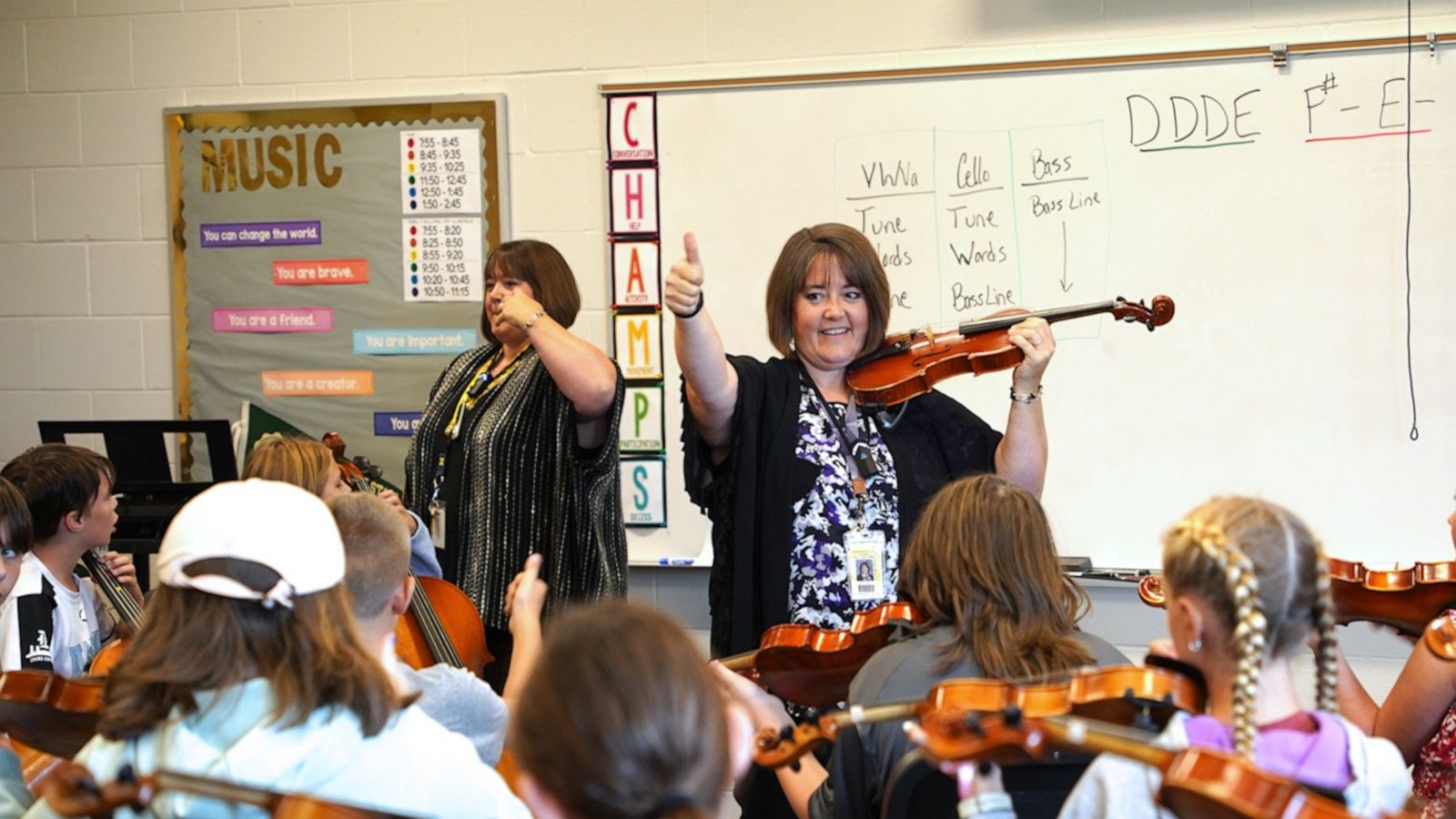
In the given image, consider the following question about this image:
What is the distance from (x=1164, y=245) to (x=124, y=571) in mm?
2419

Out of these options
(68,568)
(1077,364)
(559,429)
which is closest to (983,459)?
(559,429)

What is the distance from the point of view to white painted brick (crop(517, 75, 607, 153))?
3.73 metres

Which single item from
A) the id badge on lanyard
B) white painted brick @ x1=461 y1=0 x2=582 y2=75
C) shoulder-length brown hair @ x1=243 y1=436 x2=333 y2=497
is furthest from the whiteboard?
shoulder-length brown hair @ x1=243 y1=436 x2=333 y2=497

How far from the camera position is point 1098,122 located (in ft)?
11.2

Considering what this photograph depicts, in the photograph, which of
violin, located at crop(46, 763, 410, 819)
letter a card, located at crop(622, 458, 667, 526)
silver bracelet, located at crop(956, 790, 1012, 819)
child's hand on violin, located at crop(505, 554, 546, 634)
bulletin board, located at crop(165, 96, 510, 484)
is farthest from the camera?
bulletin board, located at crop(165, 96, 510, 484)

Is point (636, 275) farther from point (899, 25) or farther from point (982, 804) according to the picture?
point (982, 804)

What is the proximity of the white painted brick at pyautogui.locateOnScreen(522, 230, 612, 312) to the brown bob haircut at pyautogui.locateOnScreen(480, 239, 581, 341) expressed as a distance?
0.93m

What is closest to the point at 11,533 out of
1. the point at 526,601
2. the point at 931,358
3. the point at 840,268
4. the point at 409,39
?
the point at 526,601

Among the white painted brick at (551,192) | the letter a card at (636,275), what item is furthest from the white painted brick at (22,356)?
the letter a card at (636,275)

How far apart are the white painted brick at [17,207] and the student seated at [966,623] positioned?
318 centimetres

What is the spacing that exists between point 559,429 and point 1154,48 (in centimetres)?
175

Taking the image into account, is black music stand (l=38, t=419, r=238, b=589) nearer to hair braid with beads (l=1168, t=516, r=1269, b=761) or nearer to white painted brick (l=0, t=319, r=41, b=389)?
white painted brick (l=0, t=319, r=41, b=389)

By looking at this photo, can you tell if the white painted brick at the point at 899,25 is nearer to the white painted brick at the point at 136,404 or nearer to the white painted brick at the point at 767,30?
the white painted brick at the point at 767,30

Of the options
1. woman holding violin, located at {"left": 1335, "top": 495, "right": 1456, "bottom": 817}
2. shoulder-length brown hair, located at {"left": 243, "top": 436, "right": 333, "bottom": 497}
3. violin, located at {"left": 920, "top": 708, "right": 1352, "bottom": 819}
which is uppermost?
shoulder-length brown hair, located at {"left": 243, "top": 436, "right": 333, "bottom": 497}
